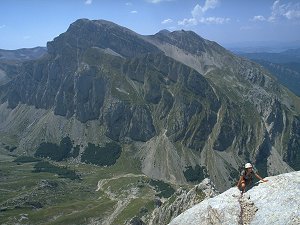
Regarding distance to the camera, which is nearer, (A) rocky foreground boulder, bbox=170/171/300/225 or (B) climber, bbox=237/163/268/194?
(A) rocky foreground boulder, bbox=170/171/300/225

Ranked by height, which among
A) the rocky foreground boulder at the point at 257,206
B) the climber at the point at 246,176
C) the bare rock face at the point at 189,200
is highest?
the climber at the point at 246,176

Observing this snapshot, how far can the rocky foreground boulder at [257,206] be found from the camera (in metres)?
40.7

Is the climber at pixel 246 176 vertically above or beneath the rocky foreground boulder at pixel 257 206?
above

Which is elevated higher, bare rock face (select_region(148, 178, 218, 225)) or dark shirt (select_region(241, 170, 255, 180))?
dark shirt (select_region(241, 170, 255, 180))

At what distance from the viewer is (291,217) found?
39531 millimetres

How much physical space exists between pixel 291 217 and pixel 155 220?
11684cm

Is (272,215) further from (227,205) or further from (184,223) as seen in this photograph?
(184,223)

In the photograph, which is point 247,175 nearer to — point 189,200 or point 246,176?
point 246,176

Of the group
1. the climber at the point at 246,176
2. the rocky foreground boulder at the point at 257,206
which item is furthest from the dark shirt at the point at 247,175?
the rocky foreground boulder at the point at 257,206

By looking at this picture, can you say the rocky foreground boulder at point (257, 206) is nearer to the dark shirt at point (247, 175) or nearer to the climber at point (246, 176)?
the climber at point (246, 176)

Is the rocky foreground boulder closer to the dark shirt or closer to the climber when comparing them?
the climber

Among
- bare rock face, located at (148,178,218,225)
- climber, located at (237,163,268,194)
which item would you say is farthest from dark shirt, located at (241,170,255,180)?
bare rock face, located at (148,178,218,225)

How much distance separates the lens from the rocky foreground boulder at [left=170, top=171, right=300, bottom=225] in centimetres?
4072

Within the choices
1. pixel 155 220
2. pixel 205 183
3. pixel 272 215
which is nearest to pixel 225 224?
pixel 272 215
